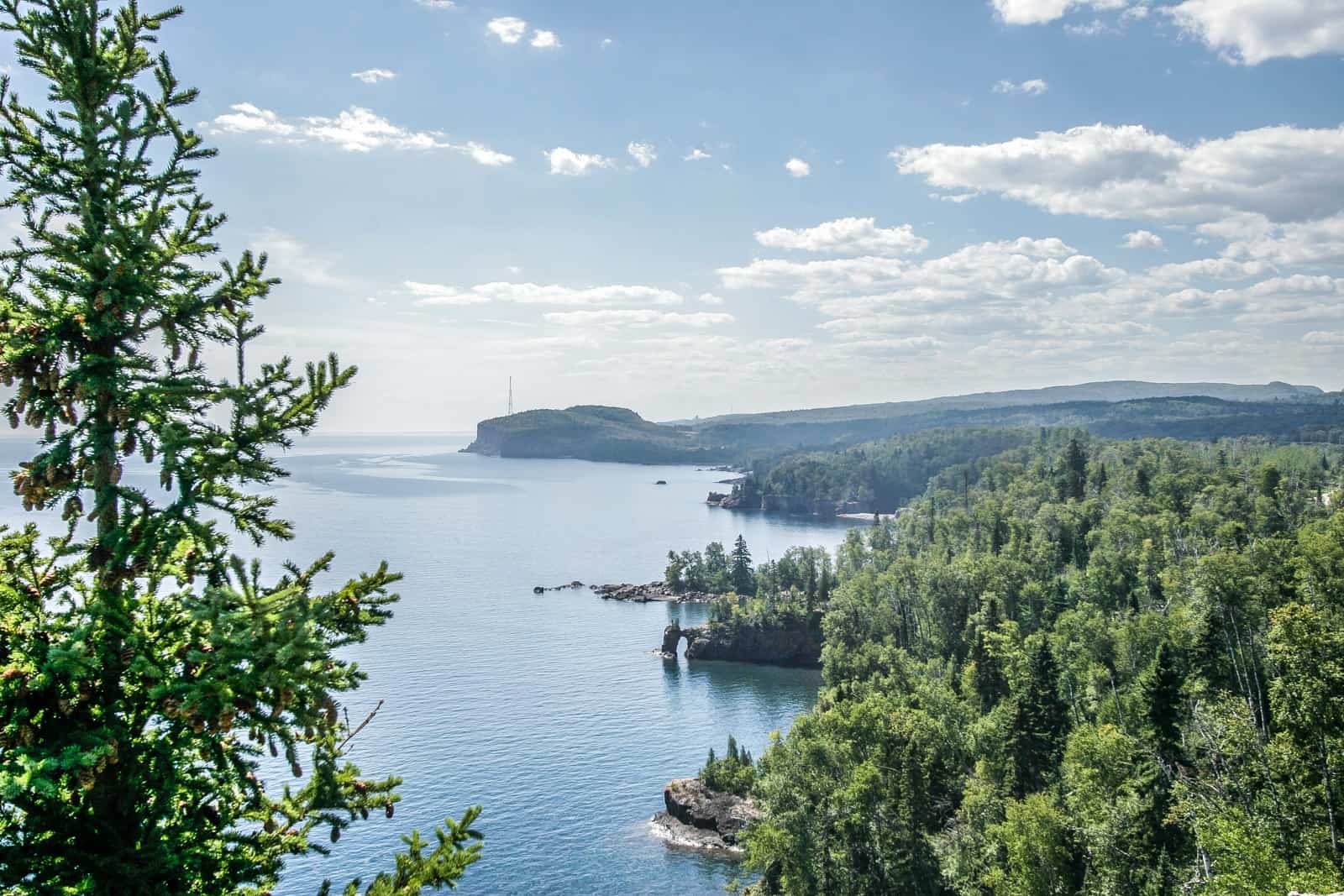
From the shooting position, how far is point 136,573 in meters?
9.17

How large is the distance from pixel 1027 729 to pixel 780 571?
7390cm

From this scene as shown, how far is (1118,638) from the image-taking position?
59844 mm

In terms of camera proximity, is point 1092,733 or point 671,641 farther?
point 671,641

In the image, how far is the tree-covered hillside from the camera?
32219mm

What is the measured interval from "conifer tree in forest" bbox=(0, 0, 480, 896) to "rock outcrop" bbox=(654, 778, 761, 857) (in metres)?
50.9

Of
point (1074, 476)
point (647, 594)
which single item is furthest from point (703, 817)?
point (1074, 476)

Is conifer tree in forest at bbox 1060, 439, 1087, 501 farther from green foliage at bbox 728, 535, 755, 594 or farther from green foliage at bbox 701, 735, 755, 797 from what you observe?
green foliage at bbox 701, 735, 755, 797

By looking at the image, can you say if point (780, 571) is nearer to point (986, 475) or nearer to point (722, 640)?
point (722, 640)

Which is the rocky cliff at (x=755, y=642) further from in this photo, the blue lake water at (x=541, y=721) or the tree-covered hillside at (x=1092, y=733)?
the tree-covered hillside at (x=1092, y=733)

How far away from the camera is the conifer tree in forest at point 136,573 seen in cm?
820

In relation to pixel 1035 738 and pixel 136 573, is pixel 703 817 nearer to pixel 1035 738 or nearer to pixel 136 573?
pixel 1035 738

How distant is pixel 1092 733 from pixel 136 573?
43.5 m

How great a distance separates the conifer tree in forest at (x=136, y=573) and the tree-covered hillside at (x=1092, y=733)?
29.4 metres

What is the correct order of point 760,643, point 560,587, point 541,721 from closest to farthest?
point 541,721 < point 760,643 < point 560,587
